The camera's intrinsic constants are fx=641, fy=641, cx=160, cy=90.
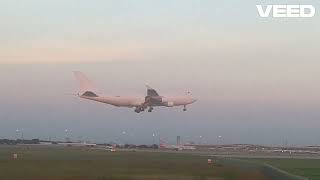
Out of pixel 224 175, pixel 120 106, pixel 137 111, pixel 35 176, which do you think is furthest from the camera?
pixel 120 106

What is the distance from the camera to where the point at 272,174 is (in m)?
35.1

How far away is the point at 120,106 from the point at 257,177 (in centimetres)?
8201

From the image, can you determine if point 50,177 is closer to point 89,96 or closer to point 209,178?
point 209,178

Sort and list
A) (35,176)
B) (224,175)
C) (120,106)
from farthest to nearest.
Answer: (120,106) → (224,175) → (35,176)

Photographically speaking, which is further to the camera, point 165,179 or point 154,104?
point 154,104

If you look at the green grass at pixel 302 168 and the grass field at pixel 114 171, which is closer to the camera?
the grass field at pixel 114 171

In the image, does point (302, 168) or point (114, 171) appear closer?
point (114, 171)

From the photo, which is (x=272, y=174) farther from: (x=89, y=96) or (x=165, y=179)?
(x=89, y=96)

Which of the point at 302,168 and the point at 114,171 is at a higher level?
the point at 302,168

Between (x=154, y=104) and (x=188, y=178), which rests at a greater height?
(x=154, y=104)

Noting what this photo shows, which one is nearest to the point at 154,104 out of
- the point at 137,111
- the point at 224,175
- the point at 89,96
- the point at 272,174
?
the point at 137,111

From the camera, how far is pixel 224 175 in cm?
4231

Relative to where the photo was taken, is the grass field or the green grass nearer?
the grass field

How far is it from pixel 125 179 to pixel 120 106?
8154 cm
